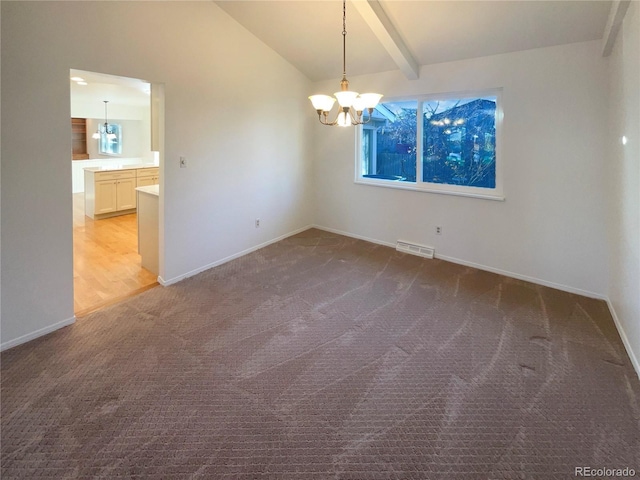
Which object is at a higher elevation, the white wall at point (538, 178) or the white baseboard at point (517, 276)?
the white wall at point (538, 178)

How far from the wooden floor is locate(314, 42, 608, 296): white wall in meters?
3.59

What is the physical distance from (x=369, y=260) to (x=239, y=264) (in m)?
1.65

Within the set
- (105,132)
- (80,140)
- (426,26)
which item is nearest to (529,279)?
(426,26)

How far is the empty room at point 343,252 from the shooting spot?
6.35ft

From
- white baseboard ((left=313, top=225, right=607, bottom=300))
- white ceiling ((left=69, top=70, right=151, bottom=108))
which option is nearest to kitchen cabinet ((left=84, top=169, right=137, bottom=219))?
white ceiling ((left=69, top=70, right=151, bottom=108))

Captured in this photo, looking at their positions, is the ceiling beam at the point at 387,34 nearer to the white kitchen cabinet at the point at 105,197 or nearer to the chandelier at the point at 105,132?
the white kitchen cabinet at the point at 105,197

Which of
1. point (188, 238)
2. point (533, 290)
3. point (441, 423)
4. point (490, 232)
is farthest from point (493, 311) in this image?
point (188, 238)

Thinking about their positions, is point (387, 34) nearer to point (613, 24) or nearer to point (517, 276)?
point (613, 24)

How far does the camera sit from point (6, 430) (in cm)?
192

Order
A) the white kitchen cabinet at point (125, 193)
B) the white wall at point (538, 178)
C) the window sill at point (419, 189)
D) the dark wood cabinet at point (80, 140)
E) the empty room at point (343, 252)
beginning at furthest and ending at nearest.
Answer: the dark wood cabinet at point (80, 140) → the white kitchen cabinet at point (125, 193) → the window sill at point (419, 189) → the white wall at point (538, 178) → the empty room at point (343, 252)

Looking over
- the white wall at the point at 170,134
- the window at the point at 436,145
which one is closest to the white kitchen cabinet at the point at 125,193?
the white wall at the point at 170,134

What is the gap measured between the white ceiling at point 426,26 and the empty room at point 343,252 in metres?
0.03

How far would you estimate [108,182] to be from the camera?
680 centimetres

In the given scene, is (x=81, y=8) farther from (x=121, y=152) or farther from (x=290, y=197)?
(x=121, y=152)
